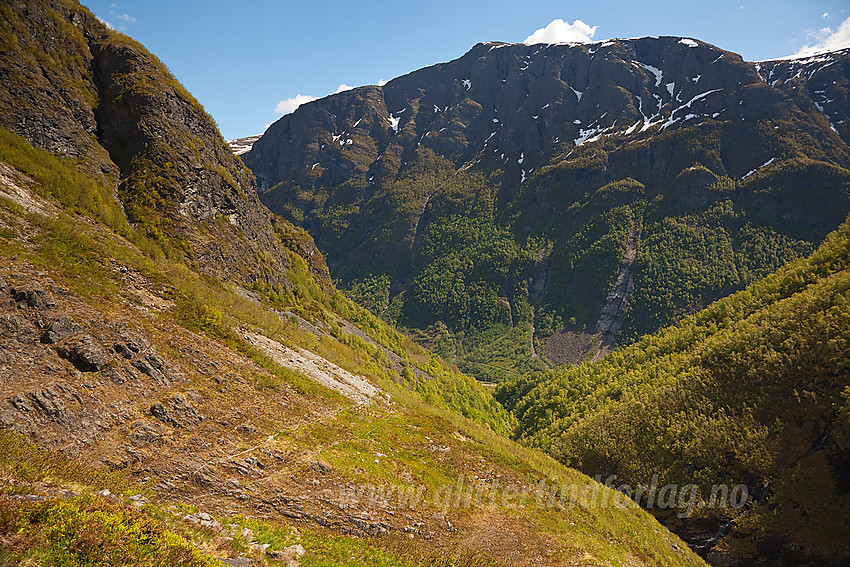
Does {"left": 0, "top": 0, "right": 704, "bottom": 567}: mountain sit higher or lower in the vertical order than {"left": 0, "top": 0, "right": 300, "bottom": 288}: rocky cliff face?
lower

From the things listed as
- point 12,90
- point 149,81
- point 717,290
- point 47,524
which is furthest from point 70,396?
point 717,290

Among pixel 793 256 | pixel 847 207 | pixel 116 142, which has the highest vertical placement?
pixel 847 207

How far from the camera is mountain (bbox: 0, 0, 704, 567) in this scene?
33.8 feet

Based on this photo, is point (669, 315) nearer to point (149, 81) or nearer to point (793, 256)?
point (793, 256)

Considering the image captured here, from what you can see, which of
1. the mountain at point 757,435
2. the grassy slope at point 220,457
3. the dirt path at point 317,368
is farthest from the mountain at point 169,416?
the mountain at point 757,435

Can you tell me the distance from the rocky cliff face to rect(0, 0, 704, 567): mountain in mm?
252

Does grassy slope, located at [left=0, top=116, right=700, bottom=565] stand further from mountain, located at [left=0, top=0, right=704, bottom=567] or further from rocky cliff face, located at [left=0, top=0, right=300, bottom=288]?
rocky cliff face, located at [left=0, top=0, right=300, bottom=288]

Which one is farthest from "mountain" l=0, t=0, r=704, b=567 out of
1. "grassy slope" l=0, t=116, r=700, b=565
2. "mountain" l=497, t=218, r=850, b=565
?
"mountain" l=497, t=218, r=850, b=565

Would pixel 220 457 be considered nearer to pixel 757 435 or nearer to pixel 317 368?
pixel 317 368

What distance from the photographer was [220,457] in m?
14.8

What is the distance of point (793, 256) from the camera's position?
6353 inches

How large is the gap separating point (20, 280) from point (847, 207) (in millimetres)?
252974

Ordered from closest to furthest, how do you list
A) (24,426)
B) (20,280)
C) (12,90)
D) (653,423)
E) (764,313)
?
(24,426)
(20,280)
(12,90)
(653,423)
(764,313)

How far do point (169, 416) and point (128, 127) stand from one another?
40.4 metres
